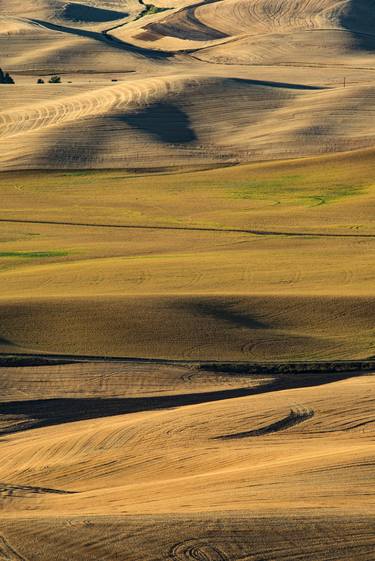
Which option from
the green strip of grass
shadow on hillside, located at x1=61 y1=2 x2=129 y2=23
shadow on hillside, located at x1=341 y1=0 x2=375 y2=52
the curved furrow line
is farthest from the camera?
shadow on hillside, located at x1=61 y1=2 x2=129 y2=23

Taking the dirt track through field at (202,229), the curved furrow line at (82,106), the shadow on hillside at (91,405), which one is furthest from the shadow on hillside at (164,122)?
the shadow on hillside at (91,405)

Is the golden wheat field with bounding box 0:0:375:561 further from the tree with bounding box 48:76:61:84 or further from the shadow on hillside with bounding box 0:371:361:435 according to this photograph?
the tree with bounding box 48:76:61:84

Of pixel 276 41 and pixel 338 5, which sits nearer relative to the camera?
pixel 276 41

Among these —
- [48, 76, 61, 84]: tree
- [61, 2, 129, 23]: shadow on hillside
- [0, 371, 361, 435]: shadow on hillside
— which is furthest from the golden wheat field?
[61, 2, 129, 23]: shadow on hillside

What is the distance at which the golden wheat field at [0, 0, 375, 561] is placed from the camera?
42.8 feet

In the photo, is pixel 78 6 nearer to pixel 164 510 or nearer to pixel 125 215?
pixel 125 215

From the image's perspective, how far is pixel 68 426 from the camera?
1875cm

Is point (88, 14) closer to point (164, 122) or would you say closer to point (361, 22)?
point (361, 22)

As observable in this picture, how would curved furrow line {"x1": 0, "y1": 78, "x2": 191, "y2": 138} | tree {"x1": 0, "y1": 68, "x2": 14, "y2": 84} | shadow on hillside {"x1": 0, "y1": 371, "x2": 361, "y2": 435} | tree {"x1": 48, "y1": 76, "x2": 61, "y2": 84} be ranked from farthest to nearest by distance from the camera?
tree {"x1": 48, "y1": 76, "x2": 61, "y2": 84} → tree {"x1": 0, "y1": 68, "x2": 14, "y2": 84} → curved furrow line {"x1": 0, "y1": 78, "x2": 191, "y2": 138} → shadow on hillside {"x1": 0, "y1": 371, "x2": 361, "y2": 435}

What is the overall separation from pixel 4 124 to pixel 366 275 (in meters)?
32.8

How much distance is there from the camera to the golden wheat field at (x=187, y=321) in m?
13.1

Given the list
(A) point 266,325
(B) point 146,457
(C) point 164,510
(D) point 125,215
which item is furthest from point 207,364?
(D) point 125,215

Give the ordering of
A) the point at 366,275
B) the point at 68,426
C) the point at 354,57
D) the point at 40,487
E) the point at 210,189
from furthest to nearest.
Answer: the point at 354,57, the point at 210,189, the point at 366,275, the point at 68,426, the point at 40,487

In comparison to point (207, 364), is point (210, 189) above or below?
below
